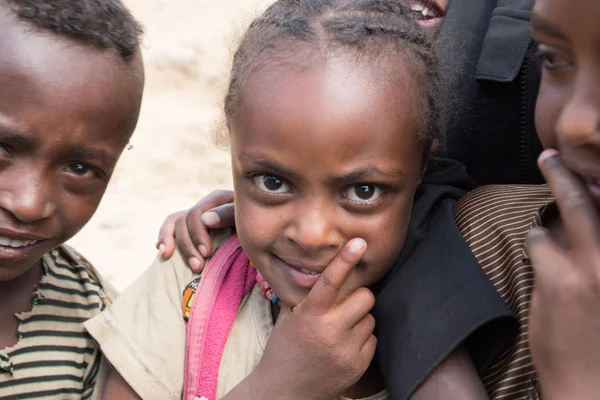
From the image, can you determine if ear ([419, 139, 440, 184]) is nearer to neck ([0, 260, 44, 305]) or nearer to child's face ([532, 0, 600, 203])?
child's face ([532, 0, 600, 203])

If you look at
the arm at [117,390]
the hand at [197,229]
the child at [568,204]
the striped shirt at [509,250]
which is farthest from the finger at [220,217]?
the child at [568,204]

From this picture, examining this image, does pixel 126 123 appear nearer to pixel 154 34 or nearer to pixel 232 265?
pixel 232 265

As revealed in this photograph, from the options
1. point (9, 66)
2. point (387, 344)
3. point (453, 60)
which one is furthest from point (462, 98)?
point (9, 66)

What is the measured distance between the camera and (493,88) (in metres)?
2.10

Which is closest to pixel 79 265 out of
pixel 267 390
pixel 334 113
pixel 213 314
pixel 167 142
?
pixel 213 314

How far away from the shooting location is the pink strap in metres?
1.80

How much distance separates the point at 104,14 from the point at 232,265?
2.49 feet

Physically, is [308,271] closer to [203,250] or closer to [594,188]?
[203,250]

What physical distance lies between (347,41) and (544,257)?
2.12 ft

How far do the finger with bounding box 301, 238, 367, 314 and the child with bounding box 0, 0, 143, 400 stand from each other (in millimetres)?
715

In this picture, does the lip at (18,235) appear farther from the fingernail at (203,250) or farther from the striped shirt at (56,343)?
the fingernail at (203,250)

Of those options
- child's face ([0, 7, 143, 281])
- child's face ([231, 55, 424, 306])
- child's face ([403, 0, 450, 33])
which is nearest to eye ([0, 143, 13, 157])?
child's face ([0, 7, 143, 281])

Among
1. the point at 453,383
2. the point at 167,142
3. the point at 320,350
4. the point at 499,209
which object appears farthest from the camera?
the point at 167,142

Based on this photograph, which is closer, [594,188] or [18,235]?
[594,188]
